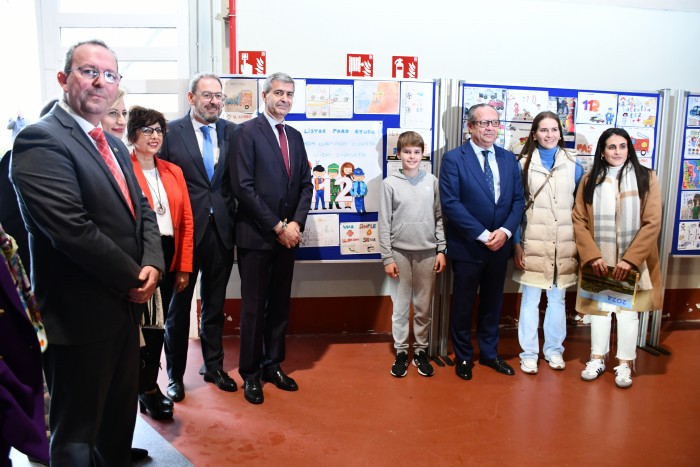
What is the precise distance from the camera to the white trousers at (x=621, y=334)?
3.47 m

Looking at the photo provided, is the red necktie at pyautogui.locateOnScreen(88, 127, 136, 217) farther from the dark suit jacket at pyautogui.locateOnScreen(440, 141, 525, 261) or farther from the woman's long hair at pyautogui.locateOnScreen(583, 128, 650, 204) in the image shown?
the woman's long hair at pyautogui.locateOnScreen(583, 128, 650, 204)

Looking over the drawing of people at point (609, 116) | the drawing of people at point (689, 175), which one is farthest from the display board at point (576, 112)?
the drawing of people at point (689, 175)

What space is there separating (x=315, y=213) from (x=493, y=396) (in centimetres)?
165

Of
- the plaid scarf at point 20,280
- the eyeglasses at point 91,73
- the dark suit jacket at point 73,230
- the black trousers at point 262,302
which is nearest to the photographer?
the plaid scarf at point 20,280

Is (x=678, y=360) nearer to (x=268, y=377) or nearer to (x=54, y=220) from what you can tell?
(x=268, y=377)

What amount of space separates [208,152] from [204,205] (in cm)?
32

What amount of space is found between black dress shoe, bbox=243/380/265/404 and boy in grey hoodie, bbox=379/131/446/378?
89cm

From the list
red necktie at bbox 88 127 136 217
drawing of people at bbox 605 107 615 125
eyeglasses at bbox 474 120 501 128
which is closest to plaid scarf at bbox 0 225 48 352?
red necktie at bbox 88 127 136 217

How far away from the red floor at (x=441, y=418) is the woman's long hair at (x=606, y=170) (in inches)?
47.5

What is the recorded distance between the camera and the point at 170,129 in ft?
10.1

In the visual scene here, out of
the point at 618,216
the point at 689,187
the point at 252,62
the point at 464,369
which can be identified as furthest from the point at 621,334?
the point at 252,62

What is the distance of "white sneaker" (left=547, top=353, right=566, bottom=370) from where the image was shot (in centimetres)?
364

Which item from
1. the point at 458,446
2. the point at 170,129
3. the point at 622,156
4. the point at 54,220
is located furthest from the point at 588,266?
the point at 54,220

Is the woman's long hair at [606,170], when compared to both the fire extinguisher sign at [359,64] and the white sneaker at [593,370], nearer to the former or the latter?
the white sneaker at [593,370]
